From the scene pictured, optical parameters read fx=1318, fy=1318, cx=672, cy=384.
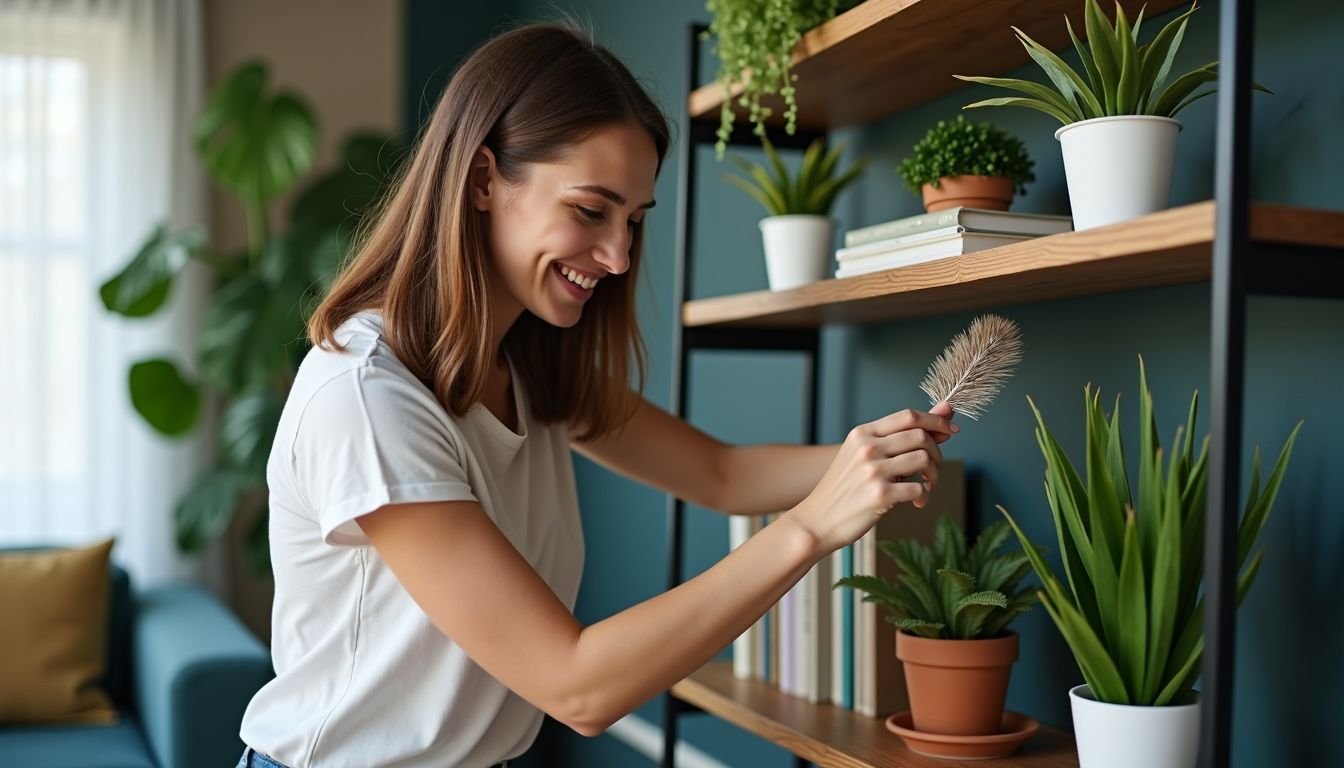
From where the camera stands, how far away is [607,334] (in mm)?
1854

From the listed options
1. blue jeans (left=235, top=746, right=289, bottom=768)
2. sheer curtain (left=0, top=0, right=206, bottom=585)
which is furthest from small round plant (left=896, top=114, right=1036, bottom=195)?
sheer curtain (left=0, top=0, right=206, bottom=585)

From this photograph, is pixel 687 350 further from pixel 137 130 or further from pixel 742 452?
pixel 137 130

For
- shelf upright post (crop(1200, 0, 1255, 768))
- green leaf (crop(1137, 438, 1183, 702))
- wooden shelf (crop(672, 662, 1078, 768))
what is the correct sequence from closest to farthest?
1. shelf upright post (crop(1200, 0, 1255, 768))
2. green leaf (crop(1137, 438, 1183, 702))
3. wooden shelf (crop(672, 662, 1078, 768))

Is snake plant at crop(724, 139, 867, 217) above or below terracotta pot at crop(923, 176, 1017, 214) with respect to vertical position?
above

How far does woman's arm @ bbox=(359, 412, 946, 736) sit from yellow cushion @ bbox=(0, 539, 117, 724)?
211 cm

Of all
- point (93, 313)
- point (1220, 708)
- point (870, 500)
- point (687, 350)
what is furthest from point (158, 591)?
point (1220, 708)

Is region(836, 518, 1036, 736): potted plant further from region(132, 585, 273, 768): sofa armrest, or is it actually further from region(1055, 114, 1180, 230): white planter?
region(132, 585, 273, 768): sofa armrest

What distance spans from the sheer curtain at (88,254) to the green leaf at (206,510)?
1.09 ft

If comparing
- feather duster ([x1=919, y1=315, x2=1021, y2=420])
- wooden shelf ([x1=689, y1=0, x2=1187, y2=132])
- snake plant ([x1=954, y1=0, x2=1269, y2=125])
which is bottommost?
feather duster ([x1=919, y1=315, x2=1021, y2=420])

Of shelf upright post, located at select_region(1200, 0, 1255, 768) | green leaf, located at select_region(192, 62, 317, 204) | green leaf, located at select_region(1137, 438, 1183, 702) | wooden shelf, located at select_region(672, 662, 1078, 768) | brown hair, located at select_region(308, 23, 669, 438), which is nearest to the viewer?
shelf upright post, located at select_region(1200, 0, 1255, 768)

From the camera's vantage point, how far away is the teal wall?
1.41m

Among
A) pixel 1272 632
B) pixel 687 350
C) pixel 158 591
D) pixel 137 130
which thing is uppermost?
pixel 137 130

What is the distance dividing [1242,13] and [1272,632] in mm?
706

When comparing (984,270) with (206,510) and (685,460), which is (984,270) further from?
(206,510)
